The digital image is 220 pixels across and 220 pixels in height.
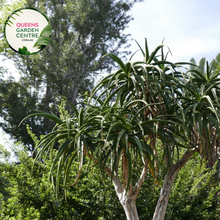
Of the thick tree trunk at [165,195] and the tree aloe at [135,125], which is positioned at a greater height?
the tree aloe at [135,125]

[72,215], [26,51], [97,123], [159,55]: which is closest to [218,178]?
[72,215]

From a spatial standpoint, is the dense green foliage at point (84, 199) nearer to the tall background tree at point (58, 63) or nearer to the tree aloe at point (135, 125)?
the tree aloe at point (135, 125)

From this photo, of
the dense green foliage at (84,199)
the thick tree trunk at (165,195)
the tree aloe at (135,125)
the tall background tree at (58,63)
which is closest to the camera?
the tree aloe at (135,125)

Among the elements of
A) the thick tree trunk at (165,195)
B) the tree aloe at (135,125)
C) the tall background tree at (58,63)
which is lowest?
the thick tree trunk at (165,195)

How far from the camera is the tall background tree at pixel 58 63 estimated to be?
40.4ft

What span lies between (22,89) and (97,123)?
1124 centimetres

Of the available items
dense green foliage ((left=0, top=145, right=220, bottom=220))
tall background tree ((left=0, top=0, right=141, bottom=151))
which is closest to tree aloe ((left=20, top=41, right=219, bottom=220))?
dense green foliage ((left=0, top=145, right=220, bottom=220))

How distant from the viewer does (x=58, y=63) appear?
39.7 ft

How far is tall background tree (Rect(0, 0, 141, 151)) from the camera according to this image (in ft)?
40.4

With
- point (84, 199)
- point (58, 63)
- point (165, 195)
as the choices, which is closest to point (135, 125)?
point (165, 195)

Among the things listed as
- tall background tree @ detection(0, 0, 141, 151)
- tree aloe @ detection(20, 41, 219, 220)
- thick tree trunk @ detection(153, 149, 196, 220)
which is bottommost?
thick tree trunk @ detection(153, 149, 196, 220)

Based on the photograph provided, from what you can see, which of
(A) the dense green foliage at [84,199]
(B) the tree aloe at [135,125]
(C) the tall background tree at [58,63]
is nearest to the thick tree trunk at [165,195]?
(B) the tree aloe at [135,125]

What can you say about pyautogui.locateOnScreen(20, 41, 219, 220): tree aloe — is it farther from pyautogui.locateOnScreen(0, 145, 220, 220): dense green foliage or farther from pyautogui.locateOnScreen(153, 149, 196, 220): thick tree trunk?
pyautogui.locateOnScreen(0, 145, 220, 220): dense green foliage

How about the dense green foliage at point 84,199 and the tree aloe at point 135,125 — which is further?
the dense green foliage at point 84,199
